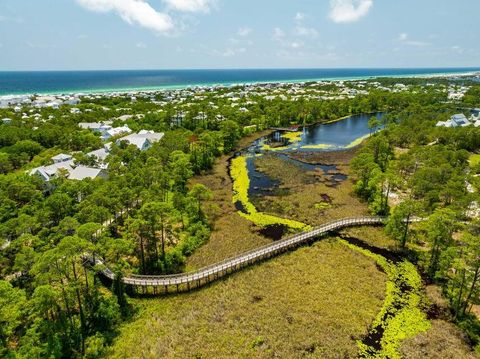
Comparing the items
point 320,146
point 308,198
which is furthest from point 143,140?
point 320,146

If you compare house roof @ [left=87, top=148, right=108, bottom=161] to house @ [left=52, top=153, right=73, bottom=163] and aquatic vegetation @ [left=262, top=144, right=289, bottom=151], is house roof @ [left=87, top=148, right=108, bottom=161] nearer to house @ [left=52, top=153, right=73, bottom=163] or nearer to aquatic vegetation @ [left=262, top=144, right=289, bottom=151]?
house @ [left=52, top=153, right=73, bottom=163]

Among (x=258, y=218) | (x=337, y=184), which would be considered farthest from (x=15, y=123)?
(x=337, y=184)

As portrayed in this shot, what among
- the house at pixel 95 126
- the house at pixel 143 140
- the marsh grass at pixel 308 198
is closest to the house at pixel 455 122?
the marsh grass at pixel 308 198

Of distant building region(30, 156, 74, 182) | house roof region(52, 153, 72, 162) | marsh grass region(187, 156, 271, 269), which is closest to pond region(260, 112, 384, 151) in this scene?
marsh grass region(187, 156, 271, 269)

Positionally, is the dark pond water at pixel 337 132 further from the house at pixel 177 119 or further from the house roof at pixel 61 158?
the house roof at pixel 61 158

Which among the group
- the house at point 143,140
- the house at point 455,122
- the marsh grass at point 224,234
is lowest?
the marsh grass at point 224,234

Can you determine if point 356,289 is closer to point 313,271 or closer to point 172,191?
point 313,271
